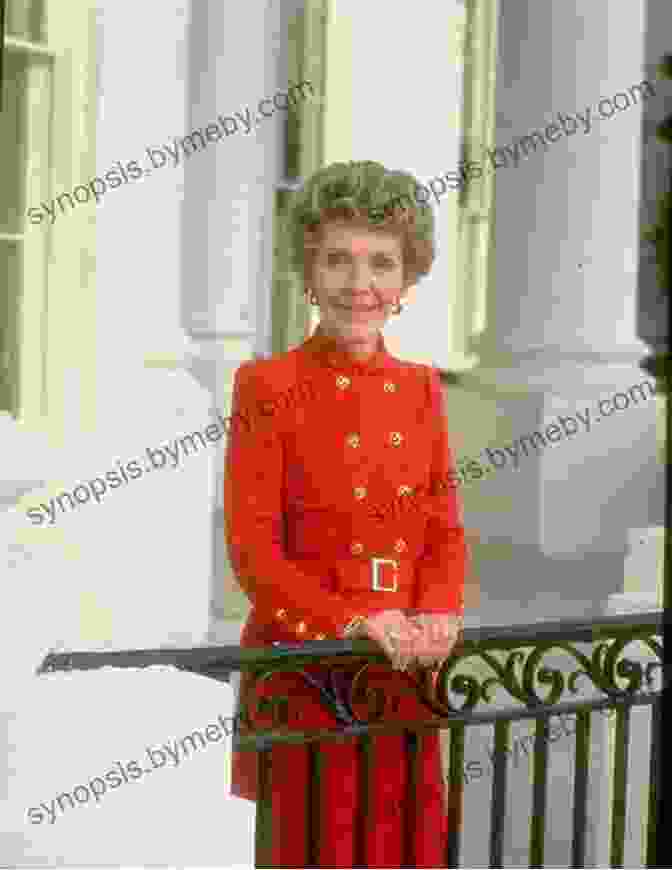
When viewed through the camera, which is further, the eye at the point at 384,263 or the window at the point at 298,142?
the window at the point at 298,142

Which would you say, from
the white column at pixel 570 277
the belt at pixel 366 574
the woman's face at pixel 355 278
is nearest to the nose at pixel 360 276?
the woman's face at pixel 355 278

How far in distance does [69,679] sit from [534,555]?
5683 millimetres

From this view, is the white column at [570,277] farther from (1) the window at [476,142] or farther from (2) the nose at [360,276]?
(2) the nose at [360,276]

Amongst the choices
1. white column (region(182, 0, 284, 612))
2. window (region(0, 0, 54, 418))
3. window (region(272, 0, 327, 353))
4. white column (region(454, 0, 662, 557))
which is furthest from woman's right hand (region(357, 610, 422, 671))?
window (region(272, 0, 327, 353))


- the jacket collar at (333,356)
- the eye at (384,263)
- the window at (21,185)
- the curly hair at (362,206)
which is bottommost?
the jacket collar at (333,356)

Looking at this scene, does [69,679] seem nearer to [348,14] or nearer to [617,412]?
[617,412]

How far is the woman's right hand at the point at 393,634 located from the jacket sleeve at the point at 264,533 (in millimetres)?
42

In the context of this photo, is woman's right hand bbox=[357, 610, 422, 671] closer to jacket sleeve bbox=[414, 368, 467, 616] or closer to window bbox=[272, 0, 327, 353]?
jacket sleeve bbox=[414, 368, 467, 616]

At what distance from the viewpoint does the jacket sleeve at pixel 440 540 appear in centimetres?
277

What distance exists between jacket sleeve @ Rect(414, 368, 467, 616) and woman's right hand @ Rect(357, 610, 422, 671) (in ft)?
0.28

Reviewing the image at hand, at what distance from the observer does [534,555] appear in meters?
7.50

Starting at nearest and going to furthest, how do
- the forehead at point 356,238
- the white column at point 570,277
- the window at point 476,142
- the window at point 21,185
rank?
the forehead at point 356,238 → the window at point 21,185 → the white column at point 570,277 → the window at point 476,142

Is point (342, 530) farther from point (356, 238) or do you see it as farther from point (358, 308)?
point (356, 238)

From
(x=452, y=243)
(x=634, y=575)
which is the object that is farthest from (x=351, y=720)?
(x=452, y=243)
